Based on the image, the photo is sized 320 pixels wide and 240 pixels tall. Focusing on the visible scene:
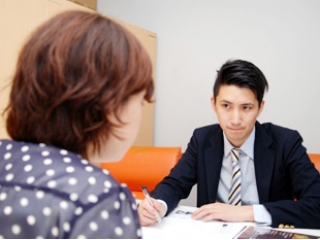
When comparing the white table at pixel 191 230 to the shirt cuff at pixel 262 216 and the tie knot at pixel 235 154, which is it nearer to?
the shirt cuff at pixel 262 216

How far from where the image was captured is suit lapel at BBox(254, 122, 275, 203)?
1.69 meters

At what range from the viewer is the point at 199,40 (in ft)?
10.1

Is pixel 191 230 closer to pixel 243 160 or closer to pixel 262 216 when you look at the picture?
pixel 262 216

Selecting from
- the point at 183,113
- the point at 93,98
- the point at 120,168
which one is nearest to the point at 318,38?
the point at 183,113

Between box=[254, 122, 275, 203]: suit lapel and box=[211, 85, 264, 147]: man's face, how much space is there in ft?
0.27

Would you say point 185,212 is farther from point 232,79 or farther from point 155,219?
point 232,79

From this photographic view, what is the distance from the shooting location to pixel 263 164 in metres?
1.72

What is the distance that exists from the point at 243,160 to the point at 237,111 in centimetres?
25

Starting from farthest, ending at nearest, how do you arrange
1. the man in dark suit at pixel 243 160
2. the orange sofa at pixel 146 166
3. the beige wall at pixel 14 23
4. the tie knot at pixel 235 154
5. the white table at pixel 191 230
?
1. the orange sofa at pixel 146 166
2. the beige wall at pixel 14 23
3. the tie knot at pixel 235 154
4. the man in dark suit at pixel 243 160
5. the white table at pixel 191 230

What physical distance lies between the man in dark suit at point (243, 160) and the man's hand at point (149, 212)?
0.18 ft

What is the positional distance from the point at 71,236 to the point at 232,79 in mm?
1356

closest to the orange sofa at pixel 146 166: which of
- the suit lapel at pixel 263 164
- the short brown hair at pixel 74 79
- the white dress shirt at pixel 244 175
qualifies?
the white dress shirt at pixel 244 175

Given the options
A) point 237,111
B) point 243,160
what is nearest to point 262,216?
point 243,160

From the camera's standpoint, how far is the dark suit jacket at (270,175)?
1.43 m
